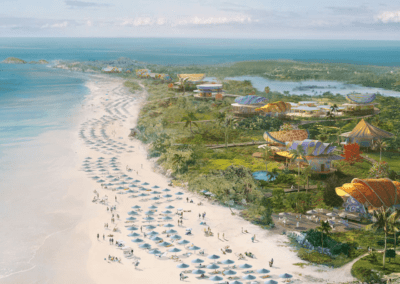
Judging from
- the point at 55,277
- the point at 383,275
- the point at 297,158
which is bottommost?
the point at 55,277

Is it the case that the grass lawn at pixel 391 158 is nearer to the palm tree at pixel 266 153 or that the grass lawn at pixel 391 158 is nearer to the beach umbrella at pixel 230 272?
the palm tree at pixel 266 153

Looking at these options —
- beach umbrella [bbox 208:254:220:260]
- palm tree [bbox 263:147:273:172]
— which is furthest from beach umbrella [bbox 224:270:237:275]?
palm tree [bbox 263:147:273:172]

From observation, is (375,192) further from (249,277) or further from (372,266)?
(249,277)

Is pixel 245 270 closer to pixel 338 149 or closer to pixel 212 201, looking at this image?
pixel 212 201

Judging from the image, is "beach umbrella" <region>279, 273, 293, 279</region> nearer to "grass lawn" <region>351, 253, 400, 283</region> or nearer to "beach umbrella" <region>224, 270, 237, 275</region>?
"beach umbrella" <region>224, 270, 237, 275</region>

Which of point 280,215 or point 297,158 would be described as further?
point 297,158

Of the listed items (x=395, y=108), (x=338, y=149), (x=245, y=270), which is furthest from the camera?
(x=395, y=108)

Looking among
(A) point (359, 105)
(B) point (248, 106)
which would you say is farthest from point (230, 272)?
(A) point (359, 105)

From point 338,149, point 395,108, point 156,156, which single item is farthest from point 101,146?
point 395,108
